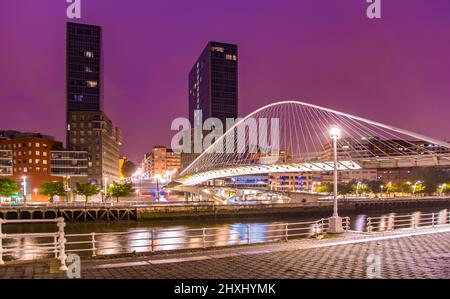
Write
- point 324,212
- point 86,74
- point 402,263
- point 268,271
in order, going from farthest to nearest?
point 86,74 < point 324,212 < point 402,263 < point 268,271

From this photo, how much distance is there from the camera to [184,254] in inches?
566

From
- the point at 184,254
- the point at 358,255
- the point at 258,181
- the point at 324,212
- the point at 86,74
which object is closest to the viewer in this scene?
the point at 358,255

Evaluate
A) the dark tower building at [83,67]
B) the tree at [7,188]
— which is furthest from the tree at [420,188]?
the tree at [7,188]

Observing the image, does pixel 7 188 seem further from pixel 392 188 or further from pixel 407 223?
pixel 392 188

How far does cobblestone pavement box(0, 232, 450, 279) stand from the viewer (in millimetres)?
10375

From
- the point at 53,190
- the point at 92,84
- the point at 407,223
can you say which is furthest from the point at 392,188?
the point at 92,84

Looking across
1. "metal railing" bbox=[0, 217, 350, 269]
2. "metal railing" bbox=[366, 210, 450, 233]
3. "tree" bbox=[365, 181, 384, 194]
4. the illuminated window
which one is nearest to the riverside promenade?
"metal railing" bbox=[0, 217, 350, 269]

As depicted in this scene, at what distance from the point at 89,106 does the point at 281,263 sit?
131668 mm

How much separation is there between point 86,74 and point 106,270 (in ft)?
452

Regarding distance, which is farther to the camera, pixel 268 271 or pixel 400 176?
pixel 400 176

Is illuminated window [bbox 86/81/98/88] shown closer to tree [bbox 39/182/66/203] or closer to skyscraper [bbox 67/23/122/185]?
skyscraper [bbox 67/23/122/185]

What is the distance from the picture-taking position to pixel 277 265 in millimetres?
11781
